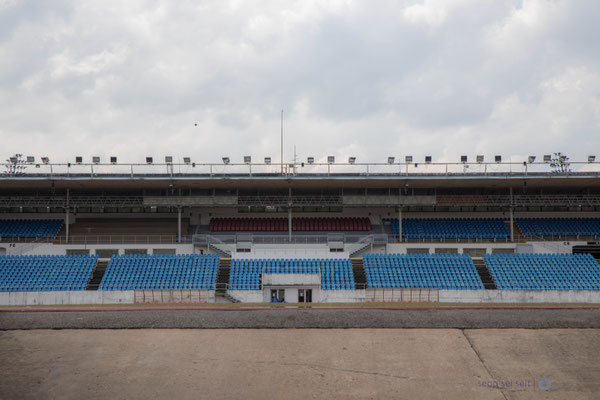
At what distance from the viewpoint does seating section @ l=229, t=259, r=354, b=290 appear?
97.9ft

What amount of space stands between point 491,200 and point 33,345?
41.2m

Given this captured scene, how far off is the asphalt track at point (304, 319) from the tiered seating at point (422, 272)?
23.1 feet

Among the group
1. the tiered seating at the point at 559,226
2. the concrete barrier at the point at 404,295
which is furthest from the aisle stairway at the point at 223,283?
the tiered seating at the point at 559,226

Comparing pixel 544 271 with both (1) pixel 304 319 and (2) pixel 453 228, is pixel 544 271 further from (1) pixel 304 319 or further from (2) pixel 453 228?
(1) pixel 304 319

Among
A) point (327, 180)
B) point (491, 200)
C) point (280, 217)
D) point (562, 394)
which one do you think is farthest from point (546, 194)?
point (562, 394)

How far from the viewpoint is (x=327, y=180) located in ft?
121

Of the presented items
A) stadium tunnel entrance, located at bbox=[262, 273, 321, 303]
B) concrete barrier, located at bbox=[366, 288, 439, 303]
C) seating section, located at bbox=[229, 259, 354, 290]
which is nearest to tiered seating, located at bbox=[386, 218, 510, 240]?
seating section, located at bbox=[229, 259, 354, 290]

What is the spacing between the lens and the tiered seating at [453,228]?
40178 mm

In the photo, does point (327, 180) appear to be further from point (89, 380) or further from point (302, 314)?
point (89, 380)

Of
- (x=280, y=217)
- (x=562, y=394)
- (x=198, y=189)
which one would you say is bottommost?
(x=562, y=394)

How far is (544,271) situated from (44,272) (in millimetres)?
40314

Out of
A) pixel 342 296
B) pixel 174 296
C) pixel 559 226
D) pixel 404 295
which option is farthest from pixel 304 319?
pixel 559 226

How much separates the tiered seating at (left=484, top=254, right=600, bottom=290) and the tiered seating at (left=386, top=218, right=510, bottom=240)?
6280 mm

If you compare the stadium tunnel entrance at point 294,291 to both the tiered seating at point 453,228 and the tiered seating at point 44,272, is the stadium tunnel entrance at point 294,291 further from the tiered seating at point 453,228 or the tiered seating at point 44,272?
the tiered seating at point 453,228
